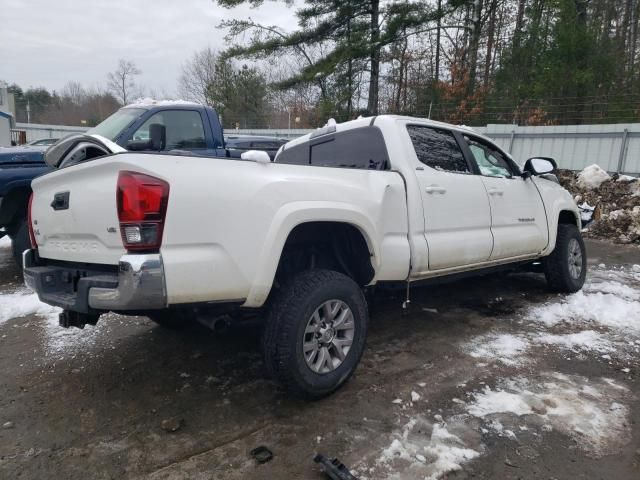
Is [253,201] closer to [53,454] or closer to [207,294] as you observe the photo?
[207,294]

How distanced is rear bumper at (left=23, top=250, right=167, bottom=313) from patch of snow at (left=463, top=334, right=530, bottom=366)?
2.56 meters

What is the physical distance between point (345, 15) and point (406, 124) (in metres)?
15.1

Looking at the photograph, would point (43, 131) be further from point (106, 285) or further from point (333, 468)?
point (333, 468)

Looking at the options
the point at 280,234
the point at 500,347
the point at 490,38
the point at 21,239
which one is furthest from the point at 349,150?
the point at 490,38

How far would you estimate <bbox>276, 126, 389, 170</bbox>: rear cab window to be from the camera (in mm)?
3688

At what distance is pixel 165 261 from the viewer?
2209 millimetres

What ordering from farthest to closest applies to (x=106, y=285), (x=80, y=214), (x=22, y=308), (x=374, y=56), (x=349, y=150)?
(x=374, y=56), (x=22, y=308), (x=349, y=150), (x=80, y=214), (x=106, y=285)

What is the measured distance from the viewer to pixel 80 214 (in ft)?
8.25

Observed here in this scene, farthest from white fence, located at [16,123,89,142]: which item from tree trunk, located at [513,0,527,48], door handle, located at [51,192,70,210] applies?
door handle, located at [51,192,70,210]

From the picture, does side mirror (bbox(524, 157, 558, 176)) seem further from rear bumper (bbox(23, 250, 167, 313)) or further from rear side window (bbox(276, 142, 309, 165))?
rear bumper (bbox(23, 250, 167, 313))

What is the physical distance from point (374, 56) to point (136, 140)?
13388mm

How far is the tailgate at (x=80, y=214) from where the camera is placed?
7.63 ft

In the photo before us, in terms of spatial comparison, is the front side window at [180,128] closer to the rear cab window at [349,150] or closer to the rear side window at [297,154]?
the rear side window at [297,154]

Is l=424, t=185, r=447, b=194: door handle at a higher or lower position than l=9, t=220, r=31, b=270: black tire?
higher
